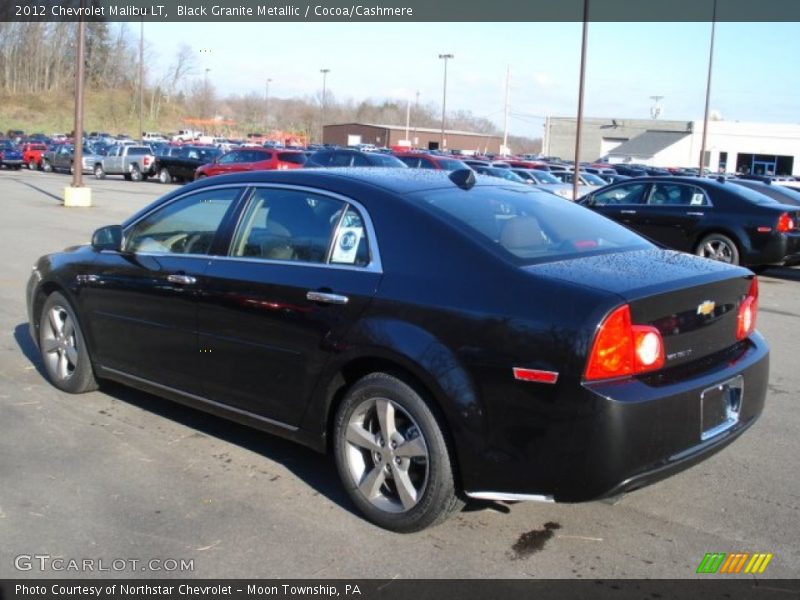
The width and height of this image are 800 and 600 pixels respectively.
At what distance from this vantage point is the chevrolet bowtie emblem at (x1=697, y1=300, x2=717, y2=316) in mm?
3694

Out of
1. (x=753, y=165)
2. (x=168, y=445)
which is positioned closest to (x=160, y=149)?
(x=168, y=445)

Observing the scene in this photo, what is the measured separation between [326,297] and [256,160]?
2432 centimetres

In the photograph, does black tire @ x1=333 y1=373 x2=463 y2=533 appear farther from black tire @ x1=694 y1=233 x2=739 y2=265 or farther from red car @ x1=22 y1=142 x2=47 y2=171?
red car @ x1=22 y1=142 x2=47 y2=171

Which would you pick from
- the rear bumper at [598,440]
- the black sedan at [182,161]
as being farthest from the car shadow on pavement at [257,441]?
the black sedan at [182,161]

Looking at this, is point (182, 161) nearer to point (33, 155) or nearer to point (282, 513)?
point (33, 155)

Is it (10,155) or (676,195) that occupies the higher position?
(10,155)

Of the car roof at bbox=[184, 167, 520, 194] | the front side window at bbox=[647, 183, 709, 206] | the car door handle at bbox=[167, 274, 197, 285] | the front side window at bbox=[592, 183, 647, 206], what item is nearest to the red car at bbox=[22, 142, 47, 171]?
the front side window at bbox=[592, 183, 647, 206]

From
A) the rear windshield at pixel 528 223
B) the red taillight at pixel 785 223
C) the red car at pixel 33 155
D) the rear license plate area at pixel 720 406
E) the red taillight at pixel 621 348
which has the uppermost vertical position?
the red car at pixel 33 155

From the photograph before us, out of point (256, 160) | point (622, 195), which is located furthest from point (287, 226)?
point (256, 160)

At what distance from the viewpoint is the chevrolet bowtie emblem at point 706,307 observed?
12.1 feet

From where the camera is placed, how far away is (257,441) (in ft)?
16.6

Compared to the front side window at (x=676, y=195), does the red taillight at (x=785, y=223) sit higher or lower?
lower

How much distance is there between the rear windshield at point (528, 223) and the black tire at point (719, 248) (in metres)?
8.79
